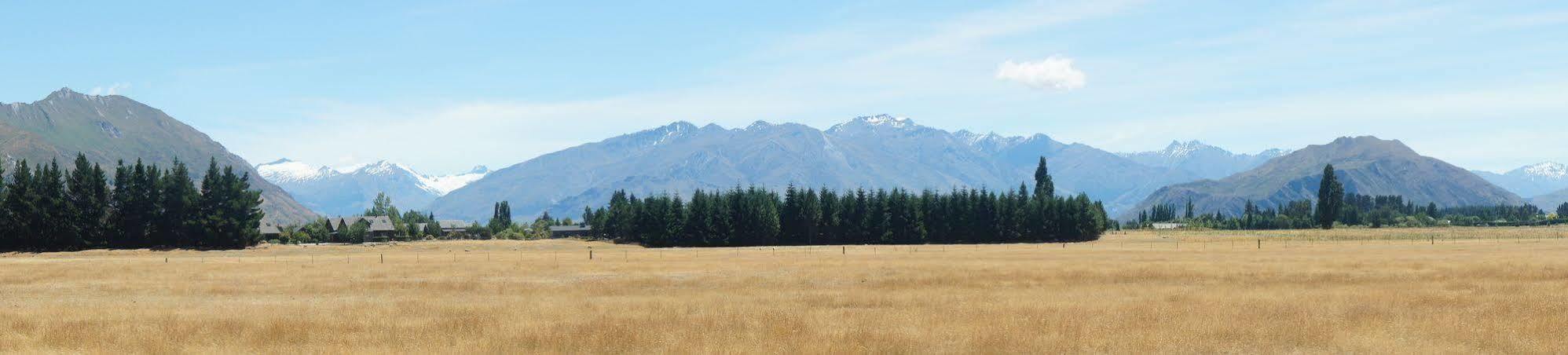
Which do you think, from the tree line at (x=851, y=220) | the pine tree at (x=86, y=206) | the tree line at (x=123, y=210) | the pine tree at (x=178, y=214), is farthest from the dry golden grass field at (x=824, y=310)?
the tree line at (x=851, y=220)

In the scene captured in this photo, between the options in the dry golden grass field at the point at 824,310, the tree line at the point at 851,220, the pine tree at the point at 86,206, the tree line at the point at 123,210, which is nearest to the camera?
the dry golden grass field at the point at 824,310

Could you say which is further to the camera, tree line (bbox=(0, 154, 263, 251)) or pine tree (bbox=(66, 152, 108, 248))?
pine tree (bbox=(66, 152, 108, 248))

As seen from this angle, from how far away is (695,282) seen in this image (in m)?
46.8

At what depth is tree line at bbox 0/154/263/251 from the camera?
114 metres

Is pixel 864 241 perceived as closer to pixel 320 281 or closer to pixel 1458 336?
pixel 320 281

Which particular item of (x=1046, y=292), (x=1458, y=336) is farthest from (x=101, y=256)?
(x=1458, y=336)

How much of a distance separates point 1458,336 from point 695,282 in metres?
30.2

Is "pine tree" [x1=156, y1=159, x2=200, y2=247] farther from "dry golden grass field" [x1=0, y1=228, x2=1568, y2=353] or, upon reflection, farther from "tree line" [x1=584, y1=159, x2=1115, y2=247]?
"dry golden grass field" [x1=0, y1=228, x2=1568, y2=353]

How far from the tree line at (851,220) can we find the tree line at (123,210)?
174 ft

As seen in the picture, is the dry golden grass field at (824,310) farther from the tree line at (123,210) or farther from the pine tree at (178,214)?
the pine tree at (178,214)

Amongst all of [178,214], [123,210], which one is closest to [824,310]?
[178,214]

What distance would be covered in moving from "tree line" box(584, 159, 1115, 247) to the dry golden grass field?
89.9 metres

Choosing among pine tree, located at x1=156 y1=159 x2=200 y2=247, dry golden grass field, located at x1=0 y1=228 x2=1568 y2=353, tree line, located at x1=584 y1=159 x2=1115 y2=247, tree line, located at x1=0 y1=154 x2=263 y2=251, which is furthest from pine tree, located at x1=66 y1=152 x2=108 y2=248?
dry golden grass field, located at x1=0 y1=228 x2=1568 y2=353

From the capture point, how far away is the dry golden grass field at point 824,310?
2325 cm
